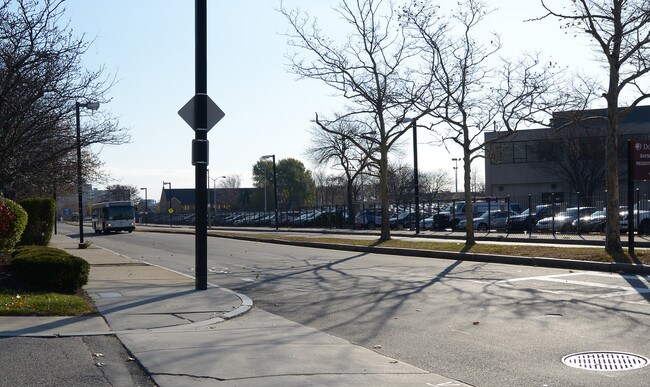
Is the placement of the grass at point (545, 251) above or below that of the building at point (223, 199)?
below

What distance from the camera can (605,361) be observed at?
8.04 meters

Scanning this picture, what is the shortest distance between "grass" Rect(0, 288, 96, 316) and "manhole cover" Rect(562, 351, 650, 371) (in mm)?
7115

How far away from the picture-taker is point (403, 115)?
32125 millimetres

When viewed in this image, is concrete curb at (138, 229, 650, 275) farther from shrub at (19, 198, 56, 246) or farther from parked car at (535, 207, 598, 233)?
shrub at (19, 198, 56, 246)

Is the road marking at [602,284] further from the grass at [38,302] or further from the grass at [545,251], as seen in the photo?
the grass at [38,302]

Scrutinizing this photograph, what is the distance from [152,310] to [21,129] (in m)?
8.78

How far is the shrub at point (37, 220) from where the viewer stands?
24125mm

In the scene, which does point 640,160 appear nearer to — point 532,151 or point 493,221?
point 493,221

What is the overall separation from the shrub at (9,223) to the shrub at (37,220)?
24.5 ft

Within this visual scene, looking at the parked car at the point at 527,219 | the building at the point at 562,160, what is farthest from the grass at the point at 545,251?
the building at the point at 562,160

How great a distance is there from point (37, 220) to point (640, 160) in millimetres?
19136

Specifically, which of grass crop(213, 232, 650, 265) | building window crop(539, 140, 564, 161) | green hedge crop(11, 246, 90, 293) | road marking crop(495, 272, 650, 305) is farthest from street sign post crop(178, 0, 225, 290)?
building window crop(539, 140, 564, 161)

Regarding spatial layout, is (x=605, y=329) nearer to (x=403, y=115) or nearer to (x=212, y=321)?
(x=212, y=321)

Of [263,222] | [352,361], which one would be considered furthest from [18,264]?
[263,222]
